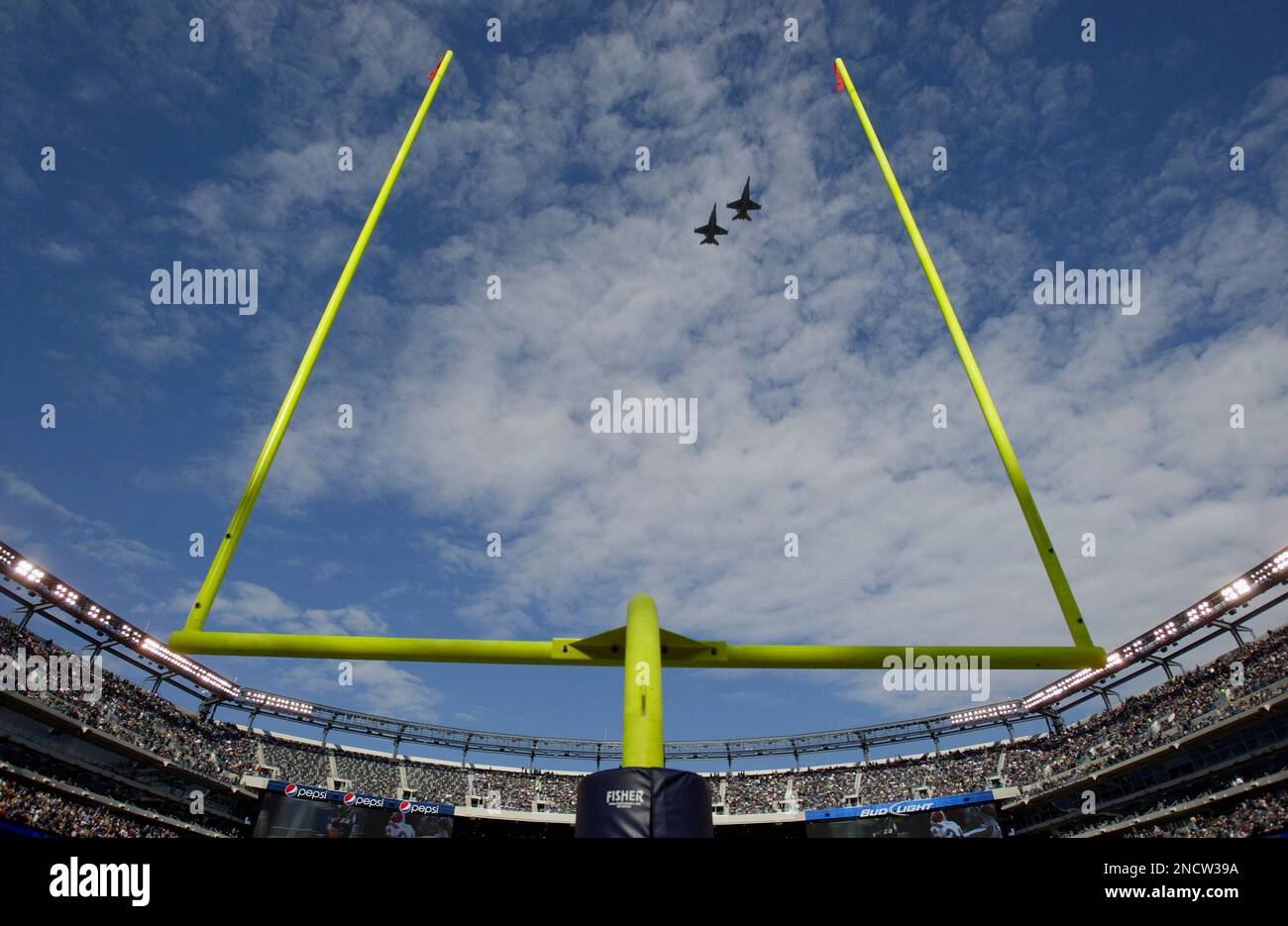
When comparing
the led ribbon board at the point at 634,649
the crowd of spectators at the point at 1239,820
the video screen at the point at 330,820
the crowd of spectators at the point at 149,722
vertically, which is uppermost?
the led ribbon board at the point at 634,649

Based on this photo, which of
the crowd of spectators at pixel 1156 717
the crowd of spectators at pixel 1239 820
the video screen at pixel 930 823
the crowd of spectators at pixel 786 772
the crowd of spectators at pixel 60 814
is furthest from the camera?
the video screen at pixel 930 823

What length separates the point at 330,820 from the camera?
31641mm

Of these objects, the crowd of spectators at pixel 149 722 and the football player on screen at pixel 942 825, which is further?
the football player on screen at pixel 942 825

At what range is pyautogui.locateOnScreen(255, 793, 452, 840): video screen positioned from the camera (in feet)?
101

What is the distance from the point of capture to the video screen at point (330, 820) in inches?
1212

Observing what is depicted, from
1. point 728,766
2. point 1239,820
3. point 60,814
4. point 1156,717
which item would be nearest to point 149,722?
point 60,814

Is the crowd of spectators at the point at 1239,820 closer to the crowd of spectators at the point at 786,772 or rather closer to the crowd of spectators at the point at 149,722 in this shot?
the crowd of spectators at the point at 786,772

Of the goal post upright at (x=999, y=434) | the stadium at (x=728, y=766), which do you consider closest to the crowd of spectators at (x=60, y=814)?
the stadium at (x=728, y=766)

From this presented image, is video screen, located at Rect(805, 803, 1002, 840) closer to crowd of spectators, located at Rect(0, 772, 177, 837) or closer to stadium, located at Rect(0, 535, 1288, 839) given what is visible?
stadium, located at Rect(0, 535, 1288, 839)

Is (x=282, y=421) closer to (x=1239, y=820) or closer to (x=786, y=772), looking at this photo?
(x=1239, y=820)

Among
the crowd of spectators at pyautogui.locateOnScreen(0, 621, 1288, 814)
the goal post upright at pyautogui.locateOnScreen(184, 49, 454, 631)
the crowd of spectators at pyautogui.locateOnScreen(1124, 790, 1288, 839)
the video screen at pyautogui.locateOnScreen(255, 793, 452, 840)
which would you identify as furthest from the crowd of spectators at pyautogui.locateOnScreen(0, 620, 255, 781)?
the crowd of spectators at pyautogui.locateOnScreen(1124, 790, 1288, 839)
